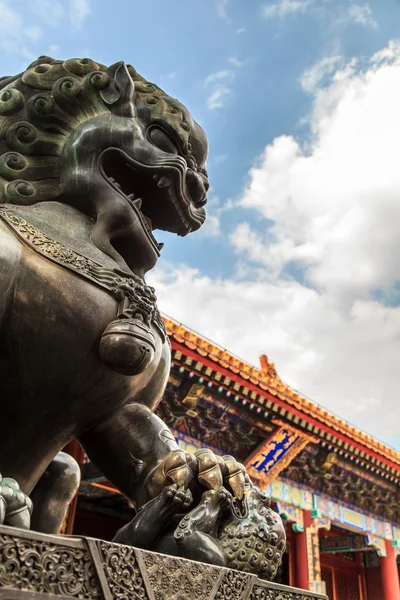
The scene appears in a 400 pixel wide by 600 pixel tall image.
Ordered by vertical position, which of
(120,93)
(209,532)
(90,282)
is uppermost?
(120,93)

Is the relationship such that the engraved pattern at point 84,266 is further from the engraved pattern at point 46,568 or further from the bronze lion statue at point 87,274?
the engraved pattern at point 46,568

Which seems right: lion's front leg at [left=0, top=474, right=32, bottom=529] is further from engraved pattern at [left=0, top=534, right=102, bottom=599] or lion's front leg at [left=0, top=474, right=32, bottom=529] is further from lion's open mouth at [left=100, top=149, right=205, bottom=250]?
lion's open mouth at [left=100, top=149, right=205, bottom=250]

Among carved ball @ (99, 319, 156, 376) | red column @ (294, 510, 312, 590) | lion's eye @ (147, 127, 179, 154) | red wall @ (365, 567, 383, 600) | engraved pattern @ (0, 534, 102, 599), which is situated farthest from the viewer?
red wall @ (365, 567, 383, 600)

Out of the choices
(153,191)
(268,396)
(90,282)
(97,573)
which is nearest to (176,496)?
(97,573)

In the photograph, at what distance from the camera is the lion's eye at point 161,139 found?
176 cm

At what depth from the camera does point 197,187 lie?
1.86 m

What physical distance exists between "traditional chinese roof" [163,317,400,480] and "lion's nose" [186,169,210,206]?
4.72m

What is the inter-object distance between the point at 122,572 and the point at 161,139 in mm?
1186

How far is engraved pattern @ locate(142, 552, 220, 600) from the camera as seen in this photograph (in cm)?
113

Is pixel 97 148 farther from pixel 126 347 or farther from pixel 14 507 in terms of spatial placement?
pixel 14 507

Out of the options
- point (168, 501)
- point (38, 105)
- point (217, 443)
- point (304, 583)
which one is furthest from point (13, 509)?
point (304, 583)

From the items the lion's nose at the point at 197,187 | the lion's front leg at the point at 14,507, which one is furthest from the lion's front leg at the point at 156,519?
the lion's nose at the point at 197,187

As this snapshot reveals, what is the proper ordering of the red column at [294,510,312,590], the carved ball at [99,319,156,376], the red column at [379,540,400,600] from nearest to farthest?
1. the carved ball at [99,319,156,376]
2. the red column at [294,510,312,590]
3. the red column at [379,540,400,600]

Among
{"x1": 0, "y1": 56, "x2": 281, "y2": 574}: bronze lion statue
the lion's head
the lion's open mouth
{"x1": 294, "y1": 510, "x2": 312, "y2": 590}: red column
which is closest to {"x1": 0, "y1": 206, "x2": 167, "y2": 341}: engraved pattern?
{"x1": 0, "y1": 56, "x2": 281, "y2": 574}: bronze lion statue
